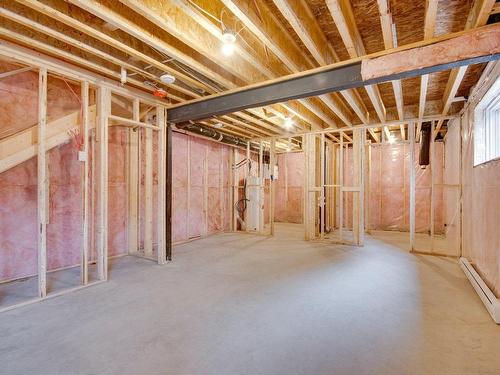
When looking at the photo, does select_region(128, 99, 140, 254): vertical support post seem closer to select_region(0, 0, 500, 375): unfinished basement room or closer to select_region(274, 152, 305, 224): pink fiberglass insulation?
select_region(0, 0, 500, 375): unfinished basement room

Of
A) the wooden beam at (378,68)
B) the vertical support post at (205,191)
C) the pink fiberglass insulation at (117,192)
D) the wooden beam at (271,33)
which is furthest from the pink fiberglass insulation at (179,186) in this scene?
the wooden beam at (271,33)

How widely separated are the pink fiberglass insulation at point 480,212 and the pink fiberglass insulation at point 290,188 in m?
5.03

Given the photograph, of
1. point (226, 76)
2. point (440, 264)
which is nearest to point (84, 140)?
point (226, 76)

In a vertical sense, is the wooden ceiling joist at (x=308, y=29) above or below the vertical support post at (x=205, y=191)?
above

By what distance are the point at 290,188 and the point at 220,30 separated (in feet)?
23.6

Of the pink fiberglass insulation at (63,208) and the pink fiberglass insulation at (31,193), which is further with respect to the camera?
the pink fiberglass insulation at (63,208)

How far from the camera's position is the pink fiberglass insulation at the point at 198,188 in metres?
5.63

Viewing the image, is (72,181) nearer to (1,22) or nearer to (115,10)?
(1,22)

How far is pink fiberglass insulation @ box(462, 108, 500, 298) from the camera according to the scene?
2645 mm

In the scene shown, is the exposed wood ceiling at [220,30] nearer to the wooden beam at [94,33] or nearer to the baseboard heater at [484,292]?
the wooden beam at [94,33]

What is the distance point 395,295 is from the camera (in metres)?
2.79

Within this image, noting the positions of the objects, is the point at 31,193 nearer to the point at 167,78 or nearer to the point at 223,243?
the point at 167,78

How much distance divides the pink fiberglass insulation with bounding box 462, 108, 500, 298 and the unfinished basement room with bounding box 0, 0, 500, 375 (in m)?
0.04

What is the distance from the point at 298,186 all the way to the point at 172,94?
600 centimetres
